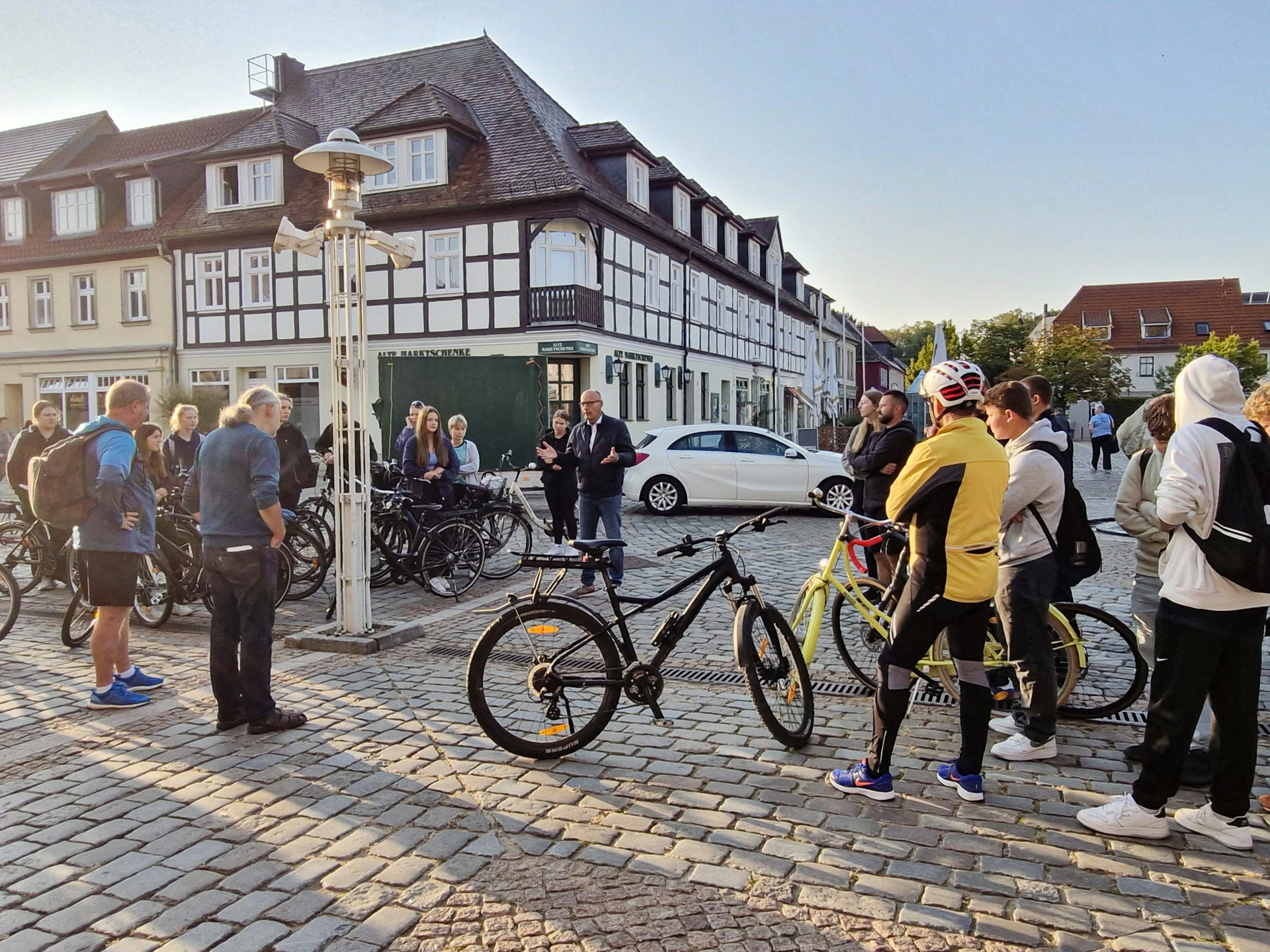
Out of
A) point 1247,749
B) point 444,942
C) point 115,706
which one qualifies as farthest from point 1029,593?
point 115,706

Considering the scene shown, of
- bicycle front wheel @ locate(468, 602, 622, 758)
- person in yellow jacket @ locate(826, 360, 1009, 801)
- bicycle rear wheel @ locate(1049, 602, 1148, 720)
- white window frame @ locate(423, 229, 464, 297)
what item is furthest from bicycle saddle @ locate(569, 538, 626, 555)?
white window frame @ locate(423, 229, 464, 297)

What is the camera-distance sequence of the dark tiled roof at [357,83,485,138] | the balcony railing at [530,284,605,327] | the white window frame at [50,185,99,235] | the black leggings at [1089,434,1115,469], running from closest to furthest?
the balcony railing at [530,284,605,327] → the dark tiled roof at [357,83,485,138] → the black leggings at [1089,434,1115,469] → the white window frame at [50,185,99,235]

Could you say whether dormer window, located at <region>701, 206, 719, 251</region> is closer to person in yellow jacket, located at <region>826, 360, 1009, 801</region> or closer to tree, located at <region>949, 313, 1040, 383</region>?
tree, located at <region>949, 313, 1040, 383</region>

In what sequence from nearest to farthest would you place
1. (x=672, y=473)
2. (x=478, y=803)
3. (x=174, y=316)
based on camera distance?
(x=478, y=803), (x=672, y=473), (x=174, y=316)

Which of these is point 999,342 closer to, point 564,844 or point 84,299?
point 84,299

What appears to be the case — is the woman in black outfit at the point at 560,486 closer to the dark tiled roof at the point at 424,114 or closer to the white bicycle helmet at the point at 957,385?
the white bicycle helmet at the point at 957,385

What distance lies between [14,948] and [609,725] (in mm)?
2887

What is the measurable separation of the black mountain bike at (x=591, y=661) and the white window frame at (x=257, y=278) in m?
A: 26.3

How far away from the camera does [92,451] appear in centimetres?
572

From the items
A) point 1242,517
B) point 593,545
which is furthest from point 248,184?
point 1242,517

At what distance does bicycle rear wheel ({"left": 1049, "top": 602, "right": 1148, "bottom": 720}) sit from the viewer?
5211 mm

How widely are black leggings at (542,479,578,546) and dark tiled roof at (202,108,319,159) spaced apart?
21.5 m

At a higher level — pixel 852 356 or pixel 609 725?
pixel 852 356

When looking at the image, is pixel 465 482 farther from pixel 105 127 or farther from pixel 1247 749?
pixel 105 127
